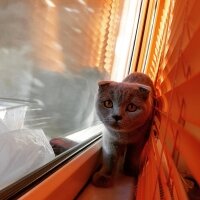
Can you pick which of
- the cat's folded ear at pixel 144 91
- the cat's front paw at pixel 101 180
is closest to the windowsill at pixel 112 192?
the cat's front paw at pixel 101 180

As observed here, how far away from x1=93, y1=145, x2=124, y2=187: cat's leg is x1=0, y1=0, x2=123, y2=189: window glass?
0.10 meters

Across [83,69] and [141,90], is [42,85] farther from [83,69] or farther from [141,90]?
[83,69]

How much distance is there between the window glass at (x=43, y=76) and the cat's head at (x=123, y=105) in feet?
0.43

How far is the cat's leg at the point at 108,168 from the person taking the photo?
73 centimetres

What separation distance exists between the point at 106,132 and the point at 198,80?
0.60m

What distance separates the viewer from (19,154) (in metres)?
0.50

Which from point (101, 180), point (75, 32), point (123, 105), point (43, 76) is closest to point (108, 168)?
point (101, 180)

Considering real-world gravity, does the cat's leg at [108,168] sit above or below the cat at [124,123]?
below

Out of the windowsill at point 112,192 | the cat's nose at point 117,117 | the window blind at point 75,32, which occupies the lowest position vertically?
the windowsill at point 112,192

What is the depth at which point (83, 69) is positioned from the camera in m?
1.24

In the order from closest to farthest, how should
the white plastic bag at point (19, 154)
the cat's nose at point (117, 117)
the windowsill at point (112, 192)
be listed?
the white plastic bag at point (19, 154)
the windowsill at point (112, 192)
the cat's nose at point (117, 117)

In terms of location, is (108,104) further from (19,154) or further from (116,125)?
(19,154)

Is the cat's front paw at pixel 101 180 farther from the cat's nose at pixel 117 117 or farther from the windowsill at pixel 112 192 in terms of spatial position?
the cat's nose at pixel 117 117

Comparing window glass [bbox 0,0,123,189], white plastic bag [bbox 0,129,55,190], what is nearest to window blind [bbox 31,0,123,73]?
window glass [bbox 0,0,123,189]
